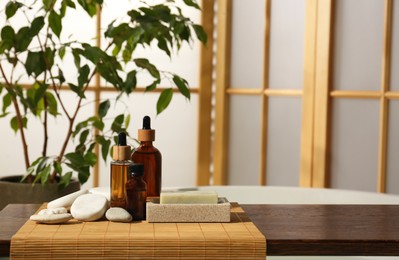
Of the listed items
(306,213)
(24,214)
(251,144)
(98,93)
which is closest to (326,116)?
(251,144)

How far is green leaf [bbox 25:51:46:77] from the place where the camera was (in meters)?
2.59

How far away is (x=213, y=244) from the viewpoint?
1.47 m

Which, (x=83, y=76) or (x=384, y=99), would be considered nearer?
(x=83, y=76)

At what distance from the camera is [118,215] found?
1.62 m

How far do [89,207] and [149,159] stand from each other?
0.69 feet

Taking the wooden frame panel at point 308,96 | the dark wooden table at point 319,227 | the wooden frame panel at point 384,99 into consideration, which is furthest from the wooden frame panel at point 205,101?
the dark wooden table at point 319,227

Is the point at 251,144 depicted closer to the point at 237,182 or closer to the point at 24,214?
the point at 237,182

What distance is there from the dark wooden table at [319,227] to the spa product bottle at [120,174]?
7.1 inches

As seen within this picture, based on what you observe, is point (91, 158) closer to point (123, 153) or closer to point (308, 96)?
point (123, 153)

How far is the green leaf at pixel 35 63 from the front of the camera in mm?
2594

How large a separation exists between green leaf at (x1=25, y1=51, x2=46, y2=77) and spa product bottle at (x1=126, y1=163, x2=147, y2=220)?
1.03 meters

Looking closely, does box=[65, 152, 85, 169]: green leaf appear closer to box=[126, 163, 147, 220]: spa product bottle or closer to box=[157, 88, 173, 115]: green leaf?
box=[157, 88, 173, 115]: green leaf

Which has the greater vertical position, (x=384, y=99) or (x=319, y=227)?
(x=384, y=99)

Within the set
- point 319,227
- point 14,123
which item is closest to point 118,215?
point 319,227
